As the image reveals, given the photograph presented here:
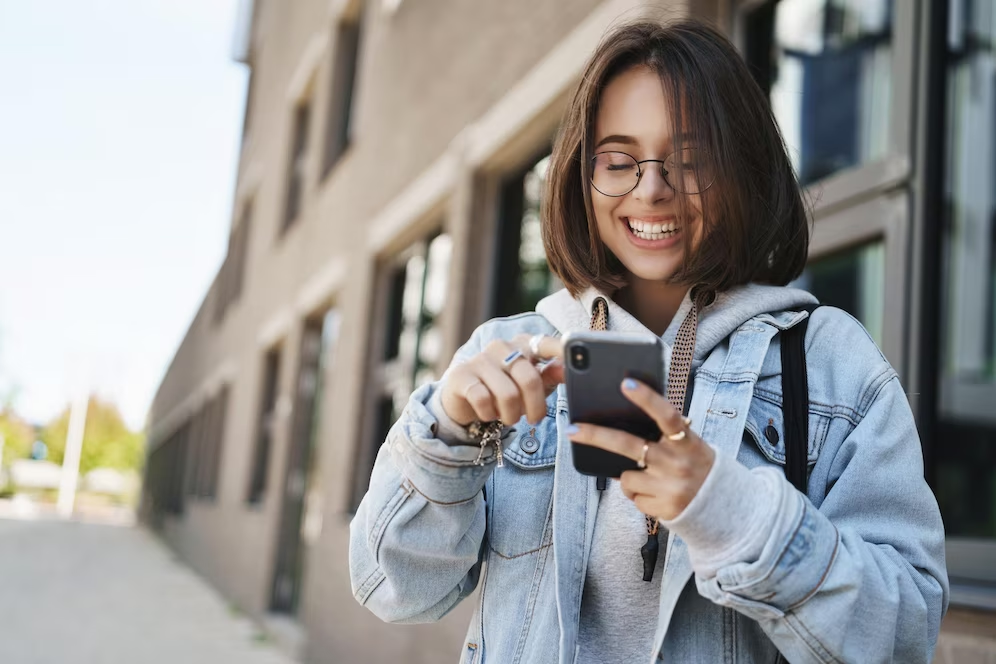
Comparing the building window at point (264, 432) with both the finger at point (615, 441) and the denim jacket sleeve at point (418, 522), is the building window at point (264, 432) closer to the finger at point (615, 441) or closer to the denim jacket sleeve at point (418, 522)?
the denim jacket sleeve at point (418, 522)

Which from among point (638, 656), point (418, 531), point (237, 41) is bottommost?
point (638, 656)

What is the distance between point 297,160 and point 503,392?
38.4 feet

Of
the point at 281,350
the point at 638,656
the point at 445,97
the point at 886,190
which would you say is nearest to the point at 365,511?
the point at 638,656

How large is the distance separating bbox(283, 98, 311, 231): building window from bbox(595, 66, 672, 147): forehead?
36.2ft

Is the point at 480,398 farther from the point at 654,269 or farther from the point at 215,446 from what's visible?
the point at 215,446

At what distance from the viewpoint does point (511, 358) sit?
4.32 ft

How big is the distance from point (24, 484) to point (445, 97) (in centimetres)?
5669

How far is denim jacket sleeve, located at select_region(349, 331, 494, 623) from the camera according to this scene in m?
1.41

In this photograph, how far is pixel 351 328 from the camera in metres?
7.51

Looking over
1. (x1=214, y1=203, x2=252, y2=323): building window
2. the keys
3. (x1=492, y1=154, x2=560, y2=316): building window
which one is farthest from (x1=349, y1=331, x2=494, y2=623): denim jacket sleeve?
(x1=214, y1=203, x2=252, y2=323): building window

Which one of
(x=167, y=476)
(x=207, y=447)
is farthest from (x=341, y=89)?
(x=167, y=476)

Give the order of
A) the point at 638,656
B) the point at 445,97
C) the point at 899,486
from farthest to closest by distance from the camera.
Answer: the point at 445,97
the point at 638,656
the point at 899,486

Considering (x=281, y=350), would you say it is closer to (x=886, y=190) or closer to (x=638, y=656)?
(x=886, y=190)

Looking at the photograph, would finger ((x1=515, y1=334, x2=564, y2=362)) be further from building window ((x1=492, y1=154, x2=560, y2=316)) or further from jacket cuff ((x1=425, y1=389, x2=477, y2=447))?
building window ((x1=492, y1=154, x2=560, y2=316))
